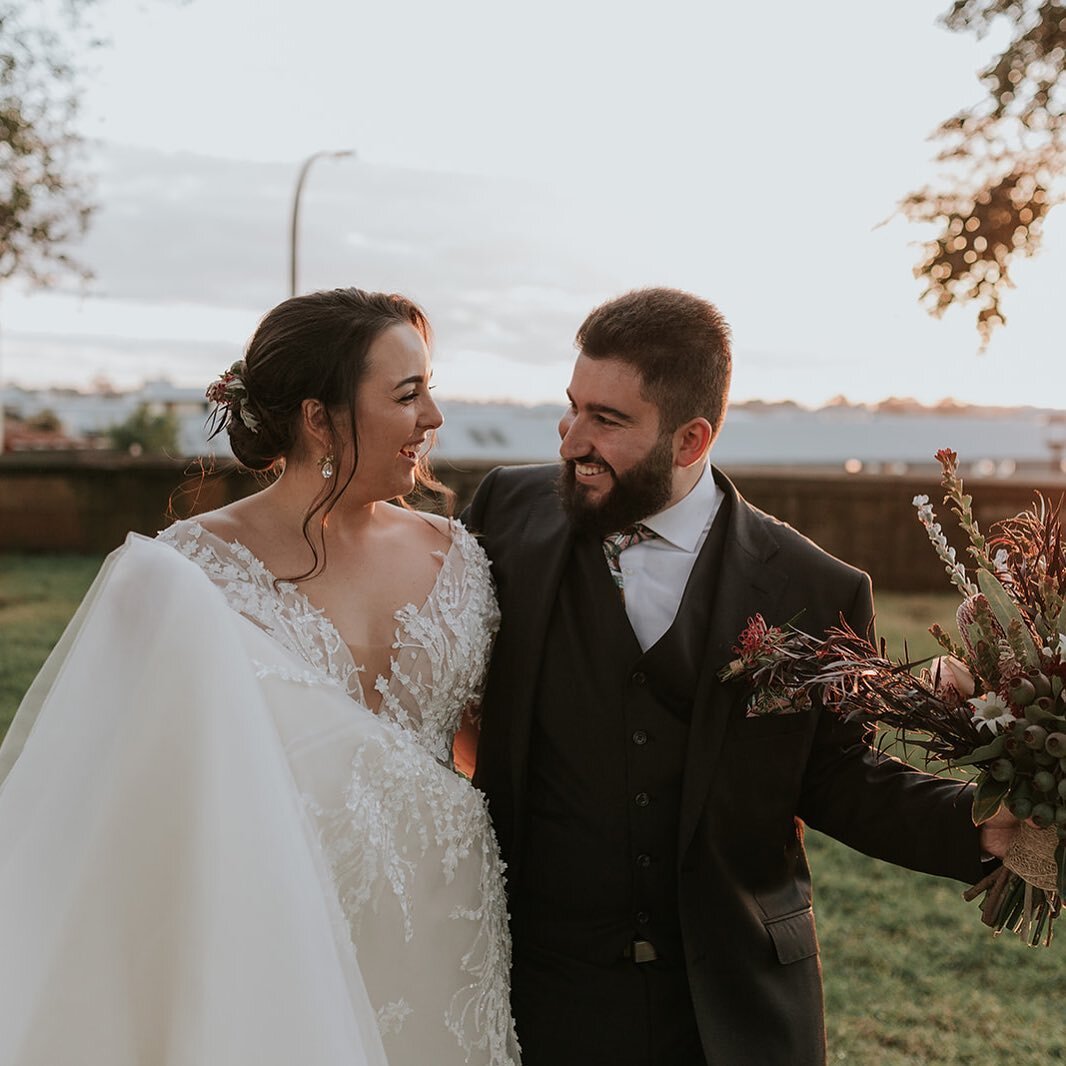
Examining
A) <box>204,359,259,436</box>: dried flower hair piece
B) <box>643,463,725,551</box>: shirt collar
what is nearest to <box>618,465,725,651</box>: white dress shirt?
<box>643,463,725,551</box>: shirt collar

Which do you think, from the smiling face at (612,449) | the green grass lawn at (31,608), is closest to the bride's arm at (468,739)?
the smiling face at (612,449)

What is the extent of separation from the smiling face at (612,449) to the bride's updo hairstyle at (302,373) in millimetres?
493

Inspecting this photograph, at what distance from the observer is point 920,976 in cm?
606

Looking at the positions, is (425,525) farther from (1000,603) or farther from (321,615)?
(1000,603)

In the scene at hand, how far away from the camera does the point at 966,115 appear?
6711 millimetres

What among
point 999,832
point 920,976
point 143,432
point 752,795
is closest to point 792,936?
point 752,795

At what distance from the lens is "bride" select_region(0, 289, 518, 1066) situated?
2.28m

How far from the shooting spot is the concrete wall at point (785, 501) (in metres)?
18.0

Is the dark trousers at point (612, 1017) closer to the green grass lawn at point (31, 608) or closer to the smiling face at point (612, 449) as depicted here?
the smiling face at point (612, 449)

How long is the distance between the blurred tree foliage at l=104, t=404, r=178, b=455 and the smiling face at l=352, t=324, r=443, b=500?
92.6ft

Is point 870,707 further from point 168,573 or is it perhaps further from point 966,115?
point 966,115

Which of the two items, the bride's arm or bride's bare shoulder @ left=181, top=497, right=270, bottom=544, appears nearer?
bride's bare shoulder @ left=181, top=497, right=270, bottom=544

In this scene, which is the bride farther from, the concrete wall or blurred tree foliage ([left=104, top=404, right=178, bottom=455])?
blurred tree foliage ([left=104, top=404, right=178, bottom=455])

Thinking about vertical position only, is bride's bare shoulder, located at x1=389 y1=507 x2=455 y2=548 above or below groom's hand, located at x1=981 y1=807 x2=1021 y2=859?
above
